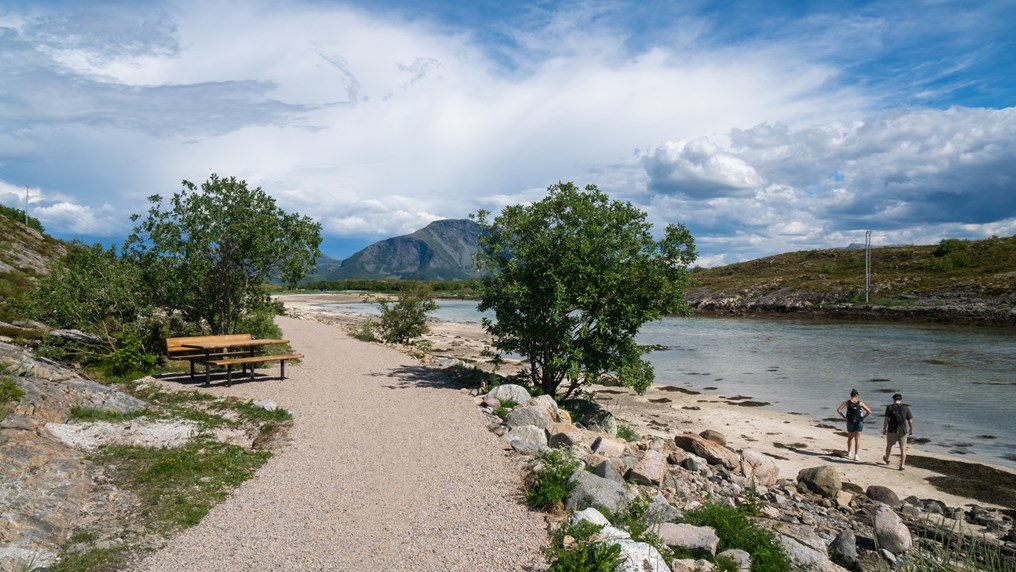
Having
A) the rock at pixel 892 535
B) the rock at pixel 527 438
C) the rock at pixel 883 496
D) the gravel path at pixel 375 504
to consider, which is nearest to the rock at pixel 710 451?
the rock at pixel 883 496

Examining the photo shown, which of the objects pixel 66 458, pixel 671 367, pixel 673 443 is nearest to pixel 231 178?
pixel 66 458

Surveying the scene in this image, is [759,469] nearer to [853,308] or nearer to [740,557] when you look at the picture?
[740,557]

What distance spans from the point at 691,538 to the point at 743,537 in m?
0.73

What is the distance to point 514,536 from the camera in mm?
6918

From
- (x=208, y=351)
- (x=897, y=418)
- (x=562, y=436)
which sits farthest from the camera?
(x=208, y=351)

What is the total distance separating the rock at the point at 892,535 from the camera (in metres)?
8.73

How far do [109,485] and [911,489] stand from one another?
16271mm

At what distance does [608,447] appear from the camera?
11.0 metres

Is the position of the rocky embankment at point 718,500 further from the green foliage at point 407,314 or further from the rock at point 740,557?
the green foliage at point 407,314

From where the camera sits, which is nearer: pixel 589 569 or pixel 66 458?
pixel 589 569

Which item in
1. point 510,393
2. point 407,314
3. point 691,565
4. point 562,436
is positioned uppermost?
point 407,314

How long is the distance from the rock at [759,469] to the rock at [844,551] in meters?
3.45

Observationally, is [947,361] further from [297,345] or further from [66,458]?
[66,458]

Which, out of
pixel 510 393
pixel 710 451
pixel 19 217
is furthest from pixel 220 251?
pixel 19 217
